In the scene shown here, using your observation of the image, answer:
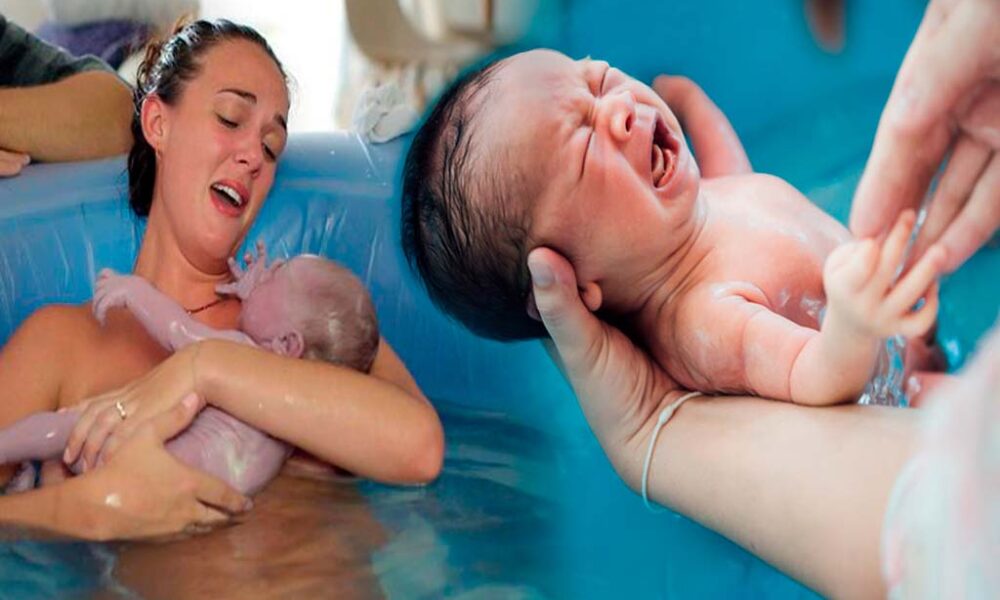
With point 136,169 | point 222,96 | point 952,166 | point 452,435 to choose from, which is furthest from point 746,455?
point 136,169

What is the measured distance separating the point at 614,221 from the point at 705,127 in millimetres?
269

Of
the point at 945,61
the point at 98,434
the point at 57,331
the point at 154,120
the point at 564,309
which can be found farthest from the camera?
the point at 154,120

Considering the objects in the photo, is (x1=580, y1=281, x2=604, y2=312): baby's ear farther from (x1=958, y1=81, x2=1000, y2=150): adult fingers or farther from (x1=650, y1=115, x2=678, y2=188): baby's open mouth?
(x1=958, y1=81, x2=1000, y2=150): adult fingers

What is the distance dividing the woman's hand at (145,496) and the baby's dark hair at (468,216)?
9.4 inches

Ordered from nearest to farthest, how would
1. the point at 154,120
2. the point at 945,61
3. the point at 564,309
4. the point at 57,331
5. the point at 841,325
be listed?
the point at 945,61 → the point at 841,325 → the point at 564,309 → the point at 57,331 → the point at 154,120

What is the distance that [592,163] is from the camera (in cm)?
78

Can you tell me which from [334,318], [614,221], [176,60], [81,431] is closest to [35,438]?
[81,431]

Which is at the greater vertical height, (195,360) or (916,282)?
(916,282)

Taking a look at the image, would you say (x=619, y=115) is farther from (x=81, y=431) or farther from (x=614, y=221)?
(x=81, y=431)

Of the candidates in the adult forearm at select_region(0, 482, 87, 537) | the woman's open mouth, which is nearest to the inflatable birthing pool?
the adult forearm at select_region(0, 482, 87, 537)

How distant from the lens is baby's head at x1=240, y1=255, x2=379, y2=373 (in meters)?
0.97

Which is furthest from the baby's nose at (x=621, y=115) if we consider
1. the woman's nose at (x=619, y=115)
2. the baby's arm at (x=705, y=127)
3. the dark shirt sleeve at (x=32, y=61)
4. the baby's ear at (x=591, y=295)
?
the dark shirt sleeve at (x=32, y=61)

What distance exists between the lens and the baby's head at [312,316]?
3.18 feet

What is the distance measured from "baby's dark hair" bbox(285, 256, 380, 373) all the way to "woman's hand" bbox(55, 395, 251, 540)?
0.16m
